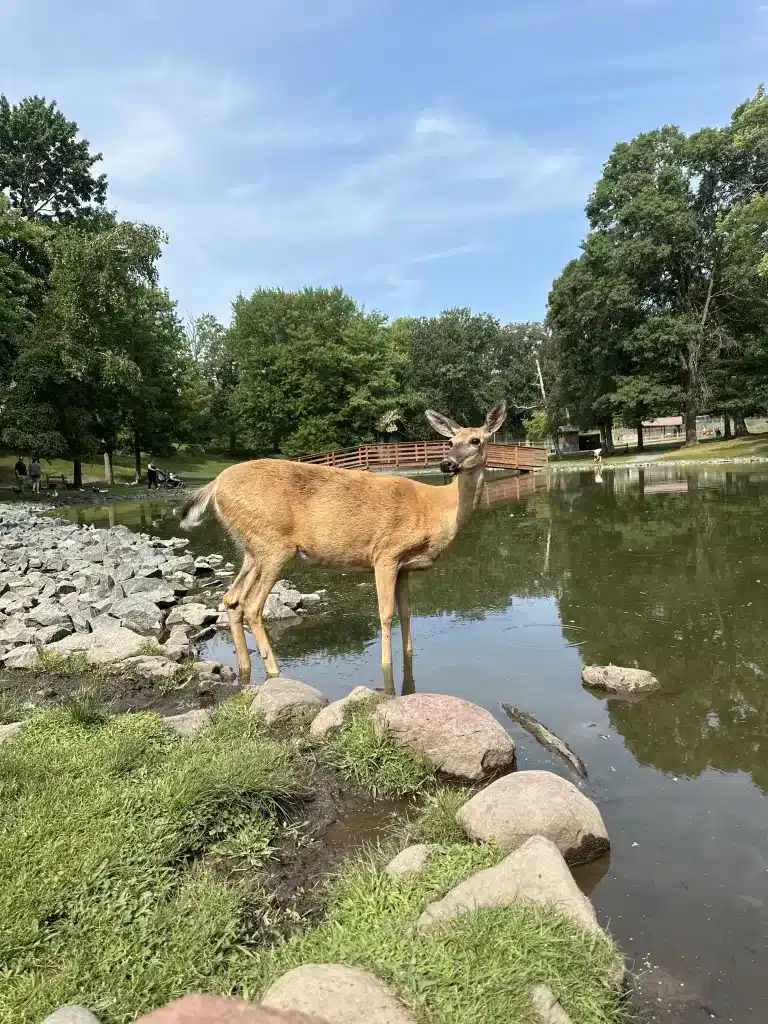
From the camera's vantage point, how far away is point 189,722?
5.12m

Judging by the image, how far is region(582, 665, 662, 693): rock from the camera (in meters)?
5.98

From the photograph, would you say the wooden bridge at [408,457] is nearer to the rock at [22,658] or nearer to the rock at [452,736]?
the rock at [22,658]

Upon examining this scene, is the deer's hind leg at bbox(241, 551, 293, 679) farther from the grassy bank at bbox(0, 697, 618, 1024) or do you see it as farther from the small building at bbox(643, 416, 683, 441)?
the small building at bbox(643, 416, 683, 441)

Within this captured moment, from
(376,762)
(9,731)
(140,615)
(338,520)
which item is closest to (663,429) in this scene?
(140,615)

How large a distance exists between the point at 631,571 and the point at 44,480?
40.0 meters

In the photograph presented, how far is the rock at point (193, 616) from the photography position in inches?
354

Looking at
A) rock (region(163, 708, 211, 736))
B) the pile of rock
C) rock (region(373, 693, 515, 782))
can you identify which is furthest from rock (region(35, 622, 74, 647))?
rock (region(373, 693, 515, 782))

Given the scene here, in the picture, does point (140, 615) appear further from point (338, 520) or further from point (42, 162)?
point (42, 162)

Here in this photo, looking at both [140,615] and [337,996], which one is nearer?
[337,996]

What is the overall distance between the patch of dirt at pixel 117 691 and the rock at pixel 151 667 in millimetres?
96

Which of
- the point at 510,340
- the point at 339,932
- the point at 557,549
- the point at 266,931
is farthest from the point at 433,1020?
the point at 510,340

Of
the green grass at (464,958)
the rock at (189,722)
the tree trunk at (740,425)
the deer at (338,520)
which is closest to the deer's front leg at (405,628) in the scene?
the deer at (338,520)

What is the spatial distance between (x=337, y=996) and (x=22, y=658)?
602 cm

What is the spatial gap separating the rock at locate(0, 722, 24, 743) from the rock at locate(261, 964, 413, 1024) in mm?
3137
